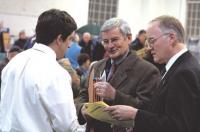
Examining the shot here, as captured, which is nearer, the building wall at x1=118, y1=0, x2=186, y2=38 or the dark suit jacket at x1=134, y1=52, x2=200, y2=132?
the dark suit jacket at x1=134, y1=52, x2=200, y2=132

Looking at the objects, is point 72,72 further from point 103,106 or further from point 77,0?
point 77,0

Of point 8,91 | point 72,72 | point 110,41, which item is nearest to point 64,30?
point 8,91

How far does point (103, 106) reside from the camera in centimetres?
319

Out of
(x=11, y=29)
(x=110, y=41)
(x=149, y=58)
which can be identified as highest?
(x=110, y=41)

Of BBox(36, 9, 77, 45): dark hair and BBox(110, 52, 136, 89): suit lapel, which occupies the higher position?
BBox(36, 9, 77, 45): dark hair

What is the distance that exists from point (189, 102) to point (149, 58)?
2.48 meters

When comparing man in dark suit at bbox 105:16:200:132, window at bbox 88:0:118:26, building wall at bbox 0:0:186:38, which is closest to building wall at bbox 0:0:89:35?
building wall at bbox 0:0:186:38

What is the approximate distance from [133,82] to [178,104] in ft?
2.95

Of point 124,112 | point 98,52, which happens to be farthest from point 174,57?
point 98,52

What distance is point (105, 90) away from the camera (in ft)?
11.3

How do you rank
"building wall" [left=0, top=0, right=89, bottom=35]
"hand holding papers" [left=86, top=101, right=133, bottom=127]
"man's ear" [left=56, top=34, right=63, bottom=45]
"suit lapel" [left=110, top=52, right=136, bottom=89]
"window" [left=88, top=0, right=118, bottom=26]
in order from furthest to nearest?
1. "window" [left=88, top=0, right=118, bottom=26]
2. "building wall" [left=0, top=0, right=89, bottom=35]
3. "suit lapel" [left=110, top=52, right=136, bottom=89]
4. "hand holding papers" [left=86, top=101, right=133, bottom=127]
5. "man's ear" [left=56, top=34, right=63, bottom=45]

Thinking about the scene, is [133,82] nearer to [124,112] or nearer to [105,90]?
[105,90]

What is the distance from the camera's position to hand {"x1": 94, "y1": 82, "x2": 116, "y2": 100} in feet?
11.2

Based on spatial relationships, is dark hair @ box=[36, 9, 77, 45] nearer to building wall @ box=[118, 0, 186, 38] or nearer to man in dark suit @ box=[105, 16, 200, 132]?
man in dark suit @ box=[105, 16, 200, 132]
